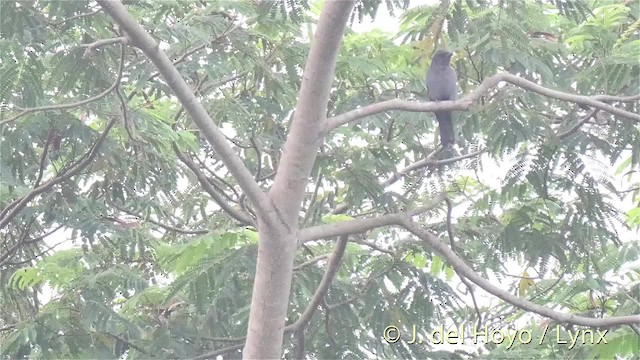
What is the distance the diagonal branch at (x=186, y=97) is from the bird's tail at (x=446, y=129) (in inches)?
79.1

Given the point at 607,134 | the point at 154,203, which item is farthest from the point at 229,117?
the point at 607,134

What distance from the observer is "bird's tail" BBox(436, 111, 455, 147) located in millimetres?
5109

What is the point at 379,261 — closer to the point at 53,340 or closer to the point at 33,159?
the point at 53,340

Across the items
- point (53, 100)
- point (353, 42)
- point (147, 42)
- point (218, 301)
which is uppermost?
point (353, 42)

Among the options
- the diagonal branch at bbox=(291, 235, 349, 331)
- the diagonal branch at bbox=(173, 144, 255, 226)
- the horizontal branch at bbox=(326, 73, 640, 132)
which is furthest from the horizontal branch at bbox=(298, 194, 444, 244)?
the diagonal branch at bbox=(173, 144, 255, 226)

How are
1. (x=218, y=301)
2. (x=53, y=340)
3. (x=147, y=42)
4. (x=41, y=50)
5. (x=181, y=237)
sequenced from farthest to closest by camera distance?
(x=181, y=237) < (x=218, y=301) < (x=53, y=340) < (x=41, y=50) < (x=147, y=42)

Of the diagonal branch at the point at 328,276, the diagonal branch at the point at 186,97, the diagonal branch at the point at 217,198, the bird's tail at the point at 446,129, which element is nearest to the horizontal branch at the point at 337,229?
the diagonal branch at the point at 328,276

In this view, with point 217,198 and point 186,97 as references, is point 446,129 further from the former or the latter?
point 186,97

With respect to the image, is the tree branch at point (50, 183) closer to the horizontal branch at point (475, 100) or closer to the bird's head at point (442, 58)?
the horizontal branch at point (475, 100)

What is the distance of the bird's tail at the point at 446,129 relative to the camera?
5109mm

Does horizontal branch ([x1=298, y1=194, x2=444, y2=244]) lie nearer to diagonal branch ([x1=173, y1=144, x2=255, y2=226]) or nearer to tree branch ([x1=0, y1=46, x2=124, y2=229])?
diagonal branch ([x1=173, y1=144, x2=255, y2=226])

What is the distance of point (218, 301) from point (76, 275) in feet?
2.55

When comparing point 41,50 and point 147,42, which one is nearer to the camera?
point 147,42

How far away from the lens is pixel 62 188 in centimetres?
468
